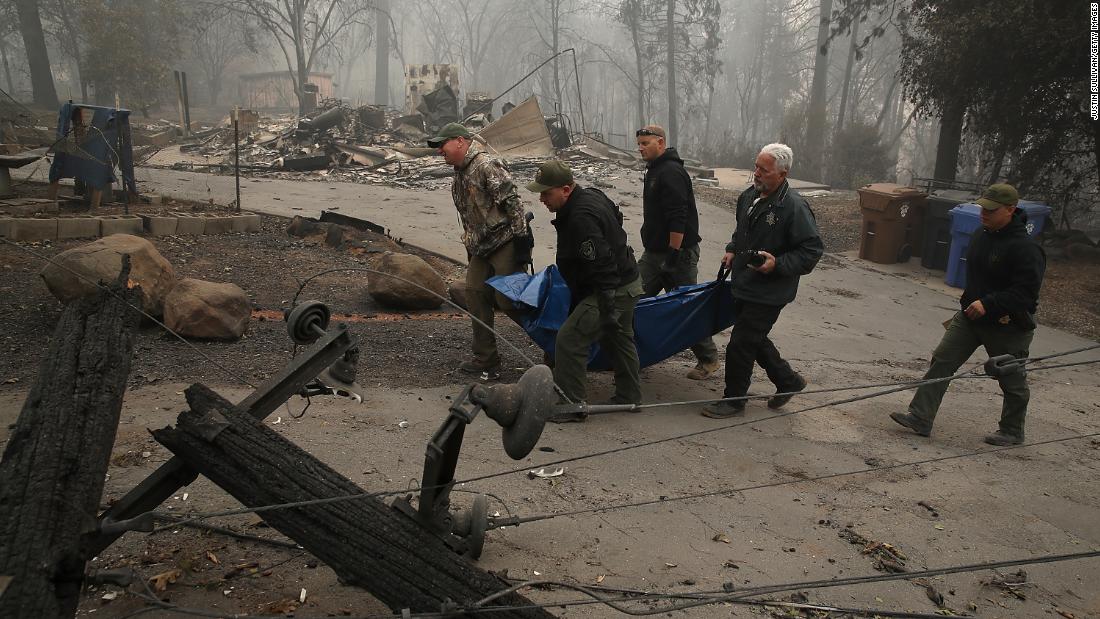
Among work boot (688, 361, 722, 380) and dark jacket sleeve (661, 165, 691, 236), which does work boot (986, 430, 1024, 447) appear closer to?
work boot (688, 361, 722, 380)

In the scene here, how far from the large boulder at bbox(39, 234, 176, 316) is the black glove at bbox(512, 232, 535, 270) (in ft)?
9.75

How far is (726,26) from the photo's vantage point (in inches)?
2603

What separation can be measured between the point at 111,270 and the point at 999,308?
21.4 feet

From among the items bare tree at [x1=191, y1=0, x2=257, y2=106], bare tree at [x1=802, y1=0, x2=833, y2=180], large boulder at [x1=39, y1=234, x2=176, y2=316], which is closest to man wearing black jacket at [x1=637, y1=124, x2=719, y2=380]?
large boulder at [x1=39, y1=234, x2=176, y2=316]

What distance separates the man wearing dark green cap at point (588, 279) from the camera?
5305mm

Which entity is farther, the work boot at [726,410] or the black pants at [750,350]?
the work boot at [726,410]

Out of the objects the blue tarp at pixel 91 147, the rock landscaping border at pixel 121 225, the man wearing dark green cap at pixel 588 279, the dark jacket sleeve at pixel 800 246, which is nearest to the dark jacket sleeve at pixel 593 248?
the man wearing dark green cap at pixel 588 279

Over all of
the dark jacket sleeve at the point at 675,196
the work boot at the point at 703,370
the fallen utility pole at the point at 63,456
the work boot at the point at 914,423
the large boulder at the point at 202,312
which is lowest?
the work boot at the point at 914,423

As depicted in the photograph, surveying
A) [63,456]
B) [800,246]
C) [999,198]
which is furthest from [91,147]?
[999,198]

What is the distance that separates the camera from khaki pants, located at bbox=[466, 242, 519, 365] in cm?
625

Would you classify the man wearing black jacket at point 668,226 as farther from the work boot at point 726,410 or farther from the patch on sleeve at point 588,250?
the patch on sleeve at point 588,250

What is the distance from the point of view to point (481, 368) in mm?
6441

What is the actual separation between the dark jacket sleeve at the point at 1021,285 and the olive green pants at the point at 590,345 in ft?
7.69

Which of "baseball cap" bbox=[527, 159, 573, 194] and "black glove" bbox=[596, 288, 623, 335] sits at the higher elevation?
"baseball cap" bbox=[527, 159, 573, 194]
